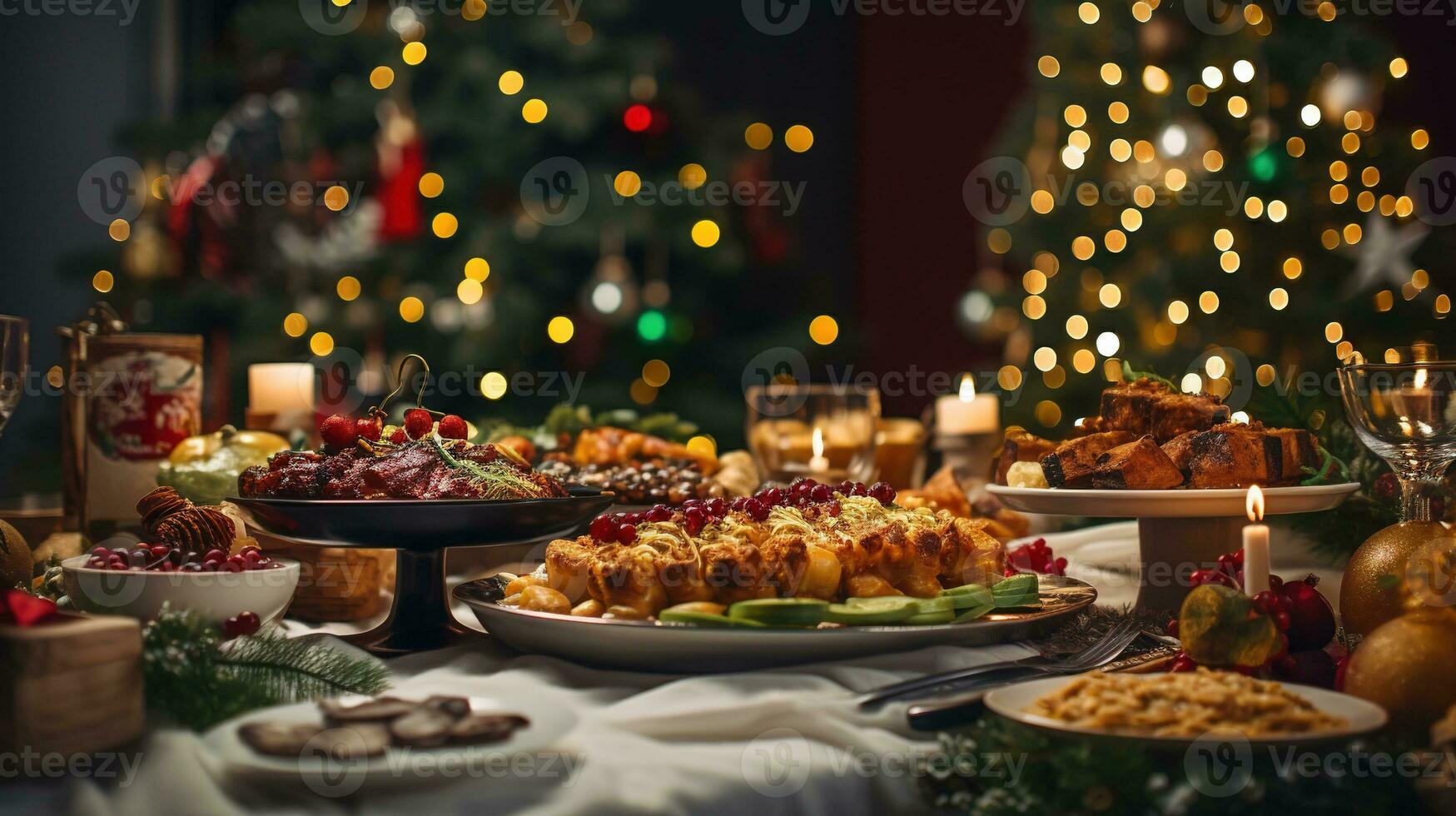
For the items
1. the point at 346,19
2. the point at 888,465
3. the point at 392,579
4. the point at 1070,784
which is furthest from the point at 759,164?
the point at 1070,784

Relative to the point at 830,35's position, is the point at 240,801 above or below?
below

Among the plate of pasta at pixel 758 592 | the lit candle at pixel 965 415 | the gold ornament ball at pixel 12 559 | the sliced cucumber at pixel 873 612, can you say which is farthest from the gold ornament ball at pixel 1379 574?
the gold ornament ball at pixel 12 559

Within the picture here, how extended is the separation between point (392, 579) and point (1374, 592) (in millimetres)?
1327

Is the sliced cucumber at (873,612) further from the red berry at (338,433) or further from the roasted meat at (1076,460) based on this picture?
the red berry at (338,433)

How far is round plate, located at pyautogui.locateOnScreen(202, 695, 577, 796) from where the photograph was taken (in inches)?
33.4

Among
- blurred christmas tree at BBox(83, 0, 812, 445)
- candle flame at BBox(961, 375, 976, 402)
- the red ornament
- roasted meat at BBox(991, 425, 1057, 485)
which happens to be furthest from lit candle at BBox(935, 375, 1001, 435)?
the red ornament

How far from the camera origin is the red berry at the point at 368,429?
59.5 inches

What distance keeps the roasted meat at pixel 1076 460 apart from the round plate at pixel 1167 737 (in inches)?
19.3

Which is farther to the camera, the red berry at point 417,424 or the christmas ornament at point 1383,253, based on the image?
the christmas ornament at point 1383,253

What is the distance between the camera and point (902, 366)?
22.4ft

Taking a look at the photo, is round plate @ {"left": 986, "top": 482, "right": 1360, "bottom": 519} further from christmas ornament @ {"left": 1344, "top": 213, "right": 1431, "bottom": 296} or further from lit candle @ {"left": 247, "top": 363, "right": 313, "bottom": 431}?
christmas ornament @ {"left": 1344, "top": 213, "right": 1431, "bottom": 296}

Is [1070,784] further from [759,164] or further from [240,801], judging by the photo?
[759,164]

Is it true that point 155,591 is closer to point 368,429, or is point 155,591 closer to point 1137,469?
point 368,429

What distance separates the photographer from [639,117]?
438 cm
